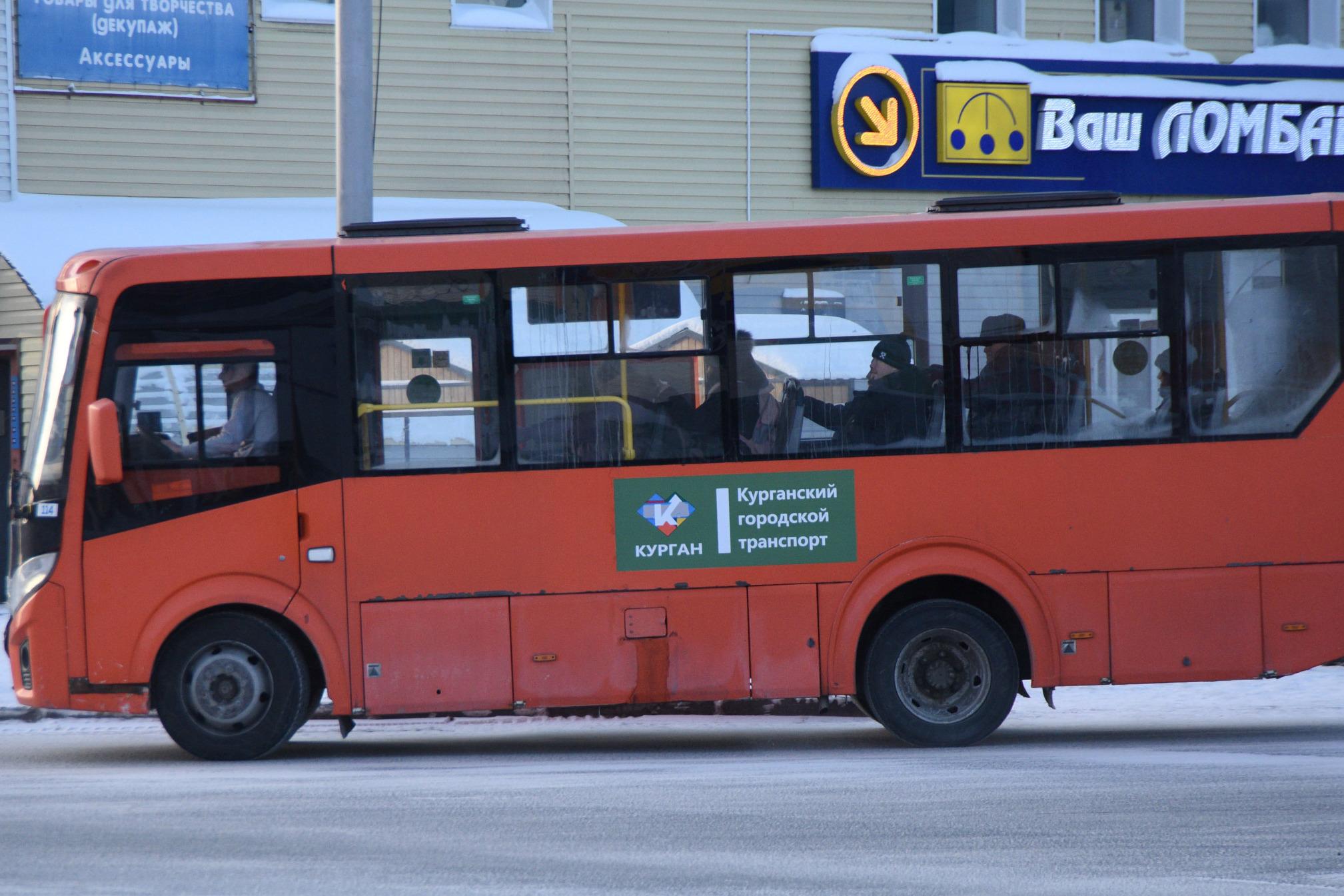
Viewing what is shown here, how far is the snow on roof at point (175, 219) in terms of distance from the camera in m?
Answer: 14.2

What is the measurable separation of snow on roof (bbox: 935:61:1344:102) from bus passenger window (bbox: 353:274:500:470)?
387 inches

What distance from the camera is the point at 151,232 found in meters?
14.7

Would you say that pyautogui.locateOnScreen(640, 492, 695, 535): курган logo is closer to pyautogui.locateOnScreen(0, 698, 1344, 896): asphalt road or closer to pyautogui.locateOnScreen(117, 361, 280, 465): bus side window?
pyautogui.locateOnScreen(0, 698, 1344, 896): asphalt road

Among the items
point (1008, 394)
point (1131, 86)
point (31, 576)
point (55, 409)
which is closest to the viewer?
point (31, 576)

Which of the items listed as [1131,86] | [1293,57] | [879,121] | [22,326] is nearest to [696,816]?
[22,326]

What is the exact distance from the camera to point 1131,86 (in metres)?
17.7

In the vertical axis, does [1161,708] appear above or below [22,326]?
below

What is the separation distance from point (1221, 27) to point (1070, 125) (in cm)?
256

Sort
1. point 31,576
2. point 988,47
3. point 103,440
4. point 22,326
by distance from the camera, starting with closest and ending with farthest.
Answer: point 103,440
point 31,576
point 22,326
point 988,47

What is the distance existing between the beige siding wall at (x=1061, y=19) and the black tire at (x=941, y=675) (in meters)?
11.3

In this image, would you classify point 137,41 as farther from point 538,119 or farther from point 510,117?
point 538,119

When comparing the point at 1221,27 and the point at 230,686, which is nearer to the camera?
the point at 230,686

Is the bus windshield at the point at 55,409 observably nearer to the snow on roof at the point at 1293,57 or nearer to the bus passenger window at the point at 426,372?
the bus passenger window at the point at 426,372

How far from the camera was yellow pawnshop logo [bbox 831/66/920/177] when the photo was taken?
17.1 metres
